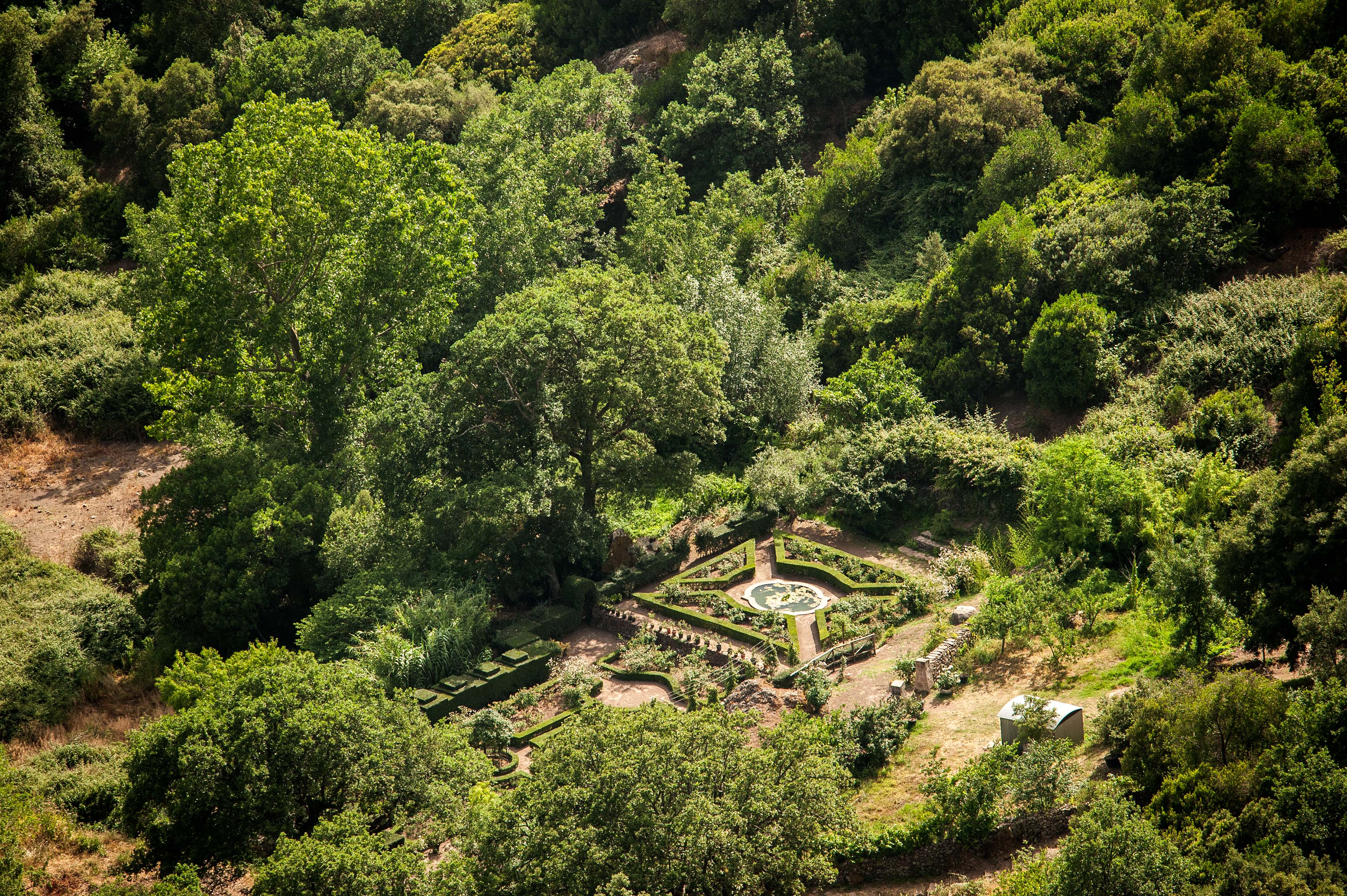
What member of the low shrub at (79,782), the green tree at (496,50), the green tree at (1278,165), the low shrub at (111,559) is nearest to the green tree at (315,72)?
the green tree at (496,50)

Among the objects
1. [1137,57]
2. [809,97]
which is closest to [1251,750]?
[1137,57]

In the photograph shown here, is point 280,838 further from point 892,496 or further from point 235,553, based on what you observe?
point 892,496

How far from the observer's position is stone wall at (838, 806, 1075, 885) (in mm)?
19438

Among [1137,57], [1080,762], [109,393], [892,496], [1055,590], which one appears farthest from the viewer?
[109,393]

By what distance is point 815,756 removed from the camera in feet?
63.8

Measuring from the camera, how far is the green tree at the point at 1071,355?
106 ft

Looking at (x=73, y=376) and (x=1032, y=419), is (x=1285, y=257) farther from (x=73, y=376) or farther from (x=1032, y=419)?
(x=73, y=376)

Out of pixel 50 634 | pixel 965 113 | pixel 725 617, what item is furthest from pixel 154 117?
pixel 725 617

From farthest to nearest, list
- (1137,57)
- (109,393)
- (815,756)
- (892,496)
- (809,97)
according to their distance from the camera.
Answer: (809,97) → (109,393) → (1137,57) → (892,496) → (815,756)

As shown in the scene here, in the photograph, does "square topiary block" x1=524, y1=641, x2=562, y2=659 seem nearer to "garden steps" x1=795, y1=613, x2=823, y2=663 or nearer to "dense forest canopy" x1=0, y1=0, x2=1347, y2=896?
"dense forest canopy" x1=0, y1=0, x2=1347, y2=896

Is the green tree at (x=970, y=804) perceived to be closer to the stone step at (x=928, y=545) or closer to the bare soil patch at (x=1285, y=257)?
the stone step at (x=928, y=545)

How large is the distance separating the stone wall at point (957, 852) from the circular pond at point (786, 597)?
988 centimetres

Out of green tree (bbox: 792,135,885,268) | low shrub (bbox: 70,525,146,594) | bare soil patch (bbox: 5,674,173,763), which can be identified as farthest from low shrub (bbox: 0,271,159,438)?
green tree (bbox: 792,135,885,268)

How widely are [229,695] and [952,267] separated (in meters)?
25.9
